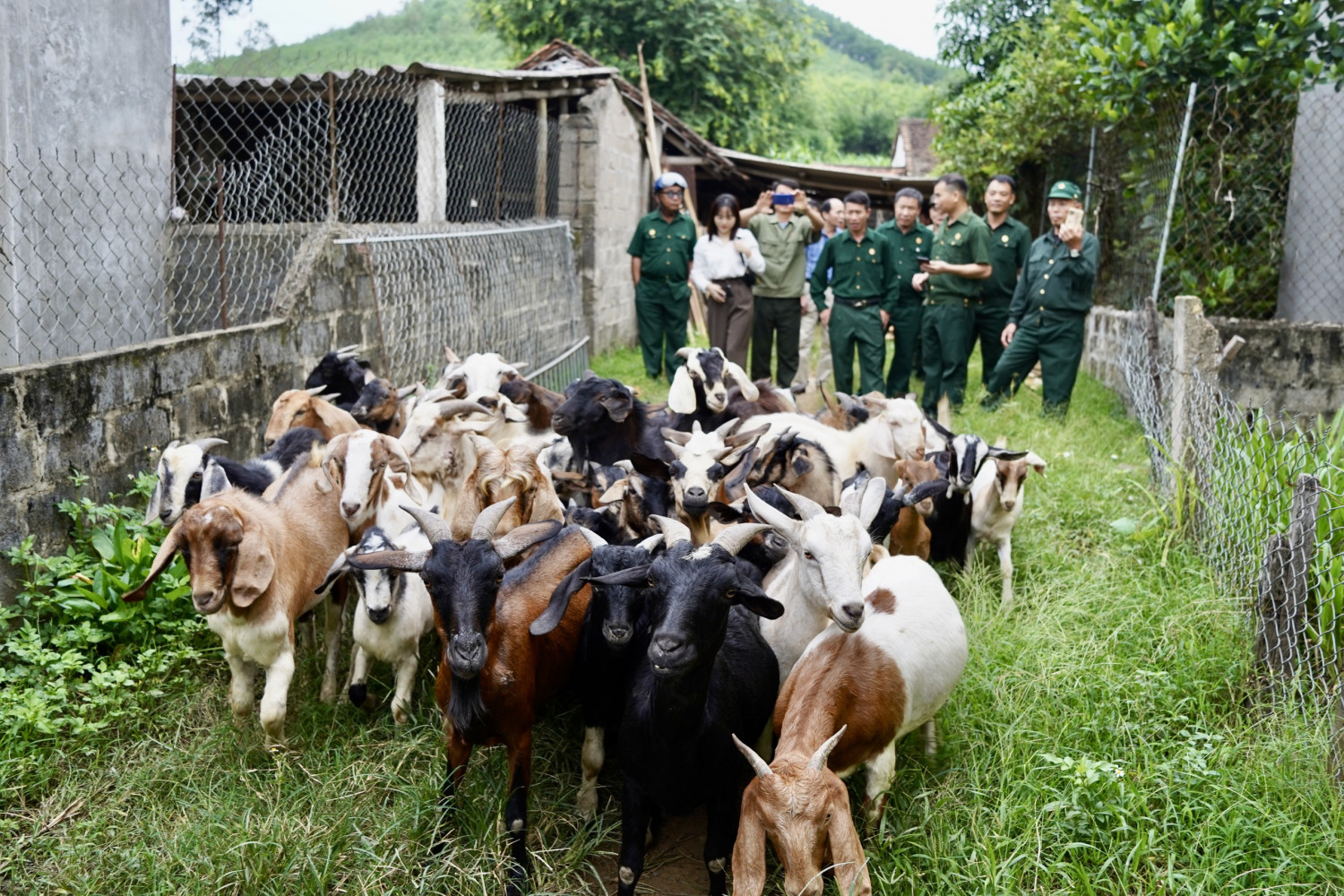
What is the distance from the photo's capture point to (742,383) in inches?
284

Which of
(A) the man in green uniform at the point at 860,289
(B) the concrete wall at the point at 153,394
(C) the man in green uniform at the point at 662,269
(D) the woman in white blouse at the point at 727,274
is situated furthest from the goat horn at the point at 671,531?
(C) the man in green uniform at the point at 662,269

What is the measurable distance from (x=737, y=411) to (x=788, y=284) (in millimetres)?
4240

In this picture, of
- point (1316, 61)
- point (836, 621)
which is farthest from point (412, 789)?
point (1316, 61)

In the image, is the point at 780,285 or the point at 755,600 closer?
the point at 755,600

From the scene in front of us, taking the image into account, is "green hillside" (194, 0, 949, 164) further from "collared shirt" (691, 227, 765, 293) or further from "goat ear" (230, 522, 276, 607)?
"goat ear" (230, 522, 276, 607)

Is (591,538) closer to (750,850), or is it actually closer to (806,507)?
(806,507)

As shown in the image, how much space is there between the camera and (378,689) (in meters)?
4.88

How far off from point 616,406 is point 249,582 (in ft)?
7.70

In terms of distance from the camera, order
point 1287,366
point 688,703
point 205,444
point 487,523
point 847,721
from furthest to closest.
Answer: point 1287,366 < point 205,444 < point 487,523 < point 847,721 < point 688,703

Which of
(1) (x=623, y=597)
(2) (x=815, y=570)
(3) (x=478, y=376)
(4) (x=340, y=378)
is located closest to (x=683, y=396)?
(3) (x=478, y=376)

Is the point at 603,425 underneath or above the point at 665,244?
underneath

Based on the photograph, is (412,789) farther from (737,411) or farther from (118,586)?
(737,411)

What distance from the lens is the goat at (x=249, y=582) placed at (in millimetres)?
4145

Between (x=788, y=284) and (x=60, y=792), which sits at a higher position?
(x=788, y=284)
